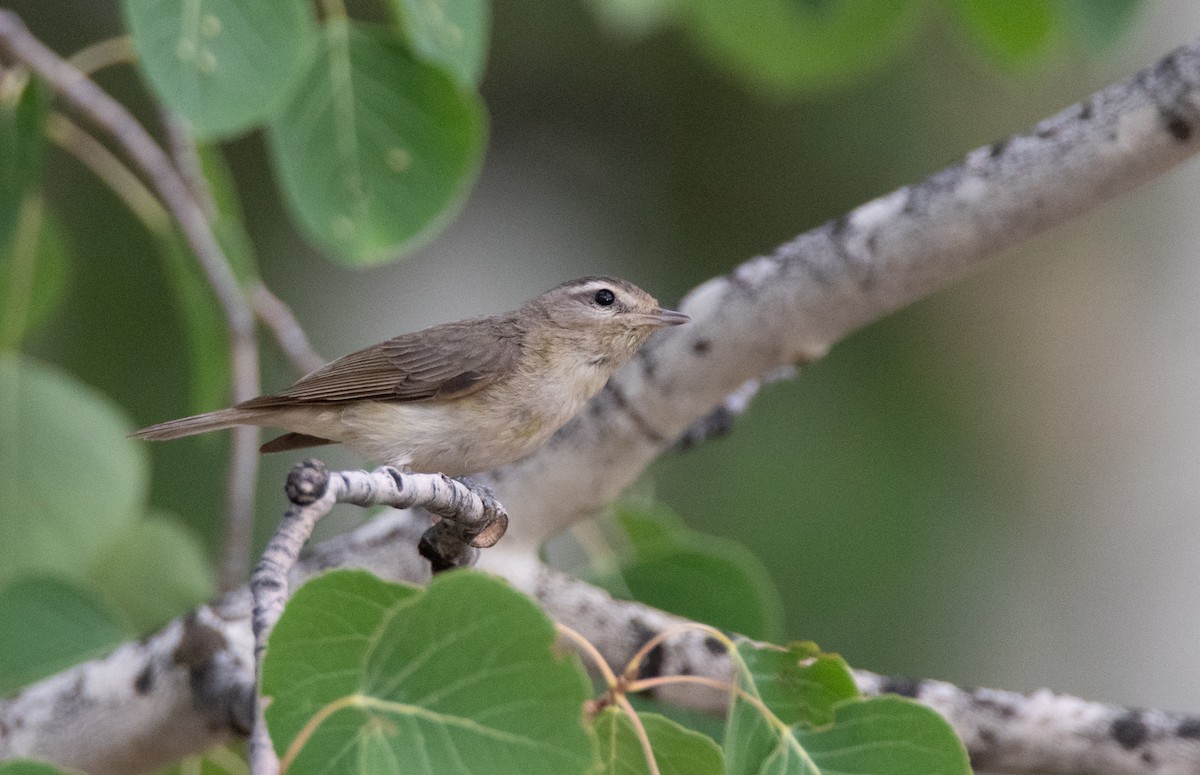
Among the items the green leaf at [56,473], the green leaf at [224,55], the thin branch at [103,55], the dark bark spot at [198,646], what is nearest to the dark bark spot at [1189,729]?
→ the dark bark spot at [198,646]

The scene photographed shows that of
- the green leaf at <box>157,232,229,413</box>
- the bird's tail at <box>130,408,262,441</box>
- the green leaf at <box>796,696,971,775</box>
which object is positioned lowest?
the bird's tail at <box>130,408,262,441</box>

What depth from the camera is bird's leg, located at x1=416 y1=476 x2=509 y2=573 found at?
7.18 ft

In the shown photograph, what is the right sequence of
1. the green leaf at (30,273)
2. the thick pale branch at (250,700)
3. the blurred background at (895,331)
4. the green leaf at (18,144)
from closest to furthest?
the thick pale branch at (250,700)
the green leaf at (18,144)
the green leaf at (30,273)
the blurred background at (895,331)

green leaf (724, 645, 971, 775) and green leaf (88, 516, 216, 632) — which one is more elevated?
green leaf (724, 645, 971, 775)

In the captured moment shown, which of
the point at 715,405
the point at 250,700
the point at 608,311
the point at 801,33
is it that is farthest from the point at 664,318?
the point at 801,33

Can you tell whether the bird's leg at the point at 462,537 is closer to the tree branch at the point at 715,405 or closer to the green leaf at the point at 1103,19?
the tree branch at the point at 715,405

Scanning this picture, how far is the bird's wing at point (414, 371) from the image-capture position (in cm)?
287

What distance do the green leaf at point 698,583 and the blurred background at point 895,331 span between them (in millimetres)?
3854

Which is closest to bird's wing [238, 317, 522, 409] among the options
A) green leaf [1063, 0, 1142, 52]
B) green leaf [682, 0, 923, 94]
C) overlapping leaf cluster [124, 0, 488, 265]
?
overlapping leaf cluster [124, 0, 488, 265]

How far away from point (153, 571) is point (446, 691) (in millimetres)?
2648

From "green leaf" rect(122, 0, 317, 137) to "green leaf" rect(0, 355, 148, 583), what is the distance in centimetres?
128

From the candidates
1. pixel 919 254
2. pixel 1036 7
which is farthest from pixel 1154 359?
pixel 919 254

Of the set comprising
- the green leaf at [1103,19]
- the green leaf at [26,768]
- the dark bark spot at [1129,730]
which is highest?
the green leaf at [1103,19]

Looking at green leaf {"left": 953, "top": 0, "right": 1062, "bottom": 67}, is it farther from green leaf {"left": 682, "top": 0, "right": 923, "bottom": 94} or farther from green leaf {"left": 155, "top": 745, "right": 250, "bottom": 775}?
green leaf {"left": 155, "top": 745, "right": 250, "bottom": 775}
